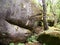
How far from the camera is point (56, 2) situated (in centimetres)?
1245

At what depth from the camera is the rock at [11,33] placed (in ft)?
28.8

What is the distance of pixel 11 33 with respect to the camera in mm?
8852

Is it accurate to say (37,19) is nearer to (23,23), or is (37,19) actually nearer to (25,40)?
(23,23)

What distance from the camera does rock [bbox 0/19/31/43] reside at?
8766mm

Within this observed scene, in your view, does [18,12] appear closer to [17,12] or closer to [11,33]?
[17,12]

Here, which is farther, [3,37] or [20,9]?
[20,9]

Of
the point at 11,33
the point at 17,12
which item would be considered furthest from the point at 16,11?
the point at 11,33

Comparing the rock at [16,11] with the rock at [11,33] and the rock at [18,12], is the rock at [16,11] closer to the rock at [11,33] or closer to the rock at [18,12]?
the rock at [18,12]

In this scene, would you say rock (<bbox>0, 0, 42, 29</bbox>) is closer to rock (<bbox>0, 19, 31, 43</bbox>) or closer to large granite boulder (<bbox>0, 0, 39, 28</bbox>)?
large granite boulder (<bbox>0, 0, 39, 28</bbox>)

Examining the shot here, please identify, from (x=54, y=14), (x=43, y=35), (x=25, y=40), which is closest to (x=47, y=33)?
(x=43, y=35)

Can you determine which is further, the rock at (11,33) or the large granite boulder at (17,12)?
the large granite boulder at (17,12)

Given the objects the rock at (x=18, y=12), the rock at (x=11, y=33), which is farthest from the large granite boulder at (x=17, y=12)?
the rock at (x=11, y=33)

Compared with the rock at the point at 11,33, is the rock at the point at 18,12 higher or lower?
higher

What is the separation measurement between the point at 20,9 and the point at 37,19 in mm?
1431
